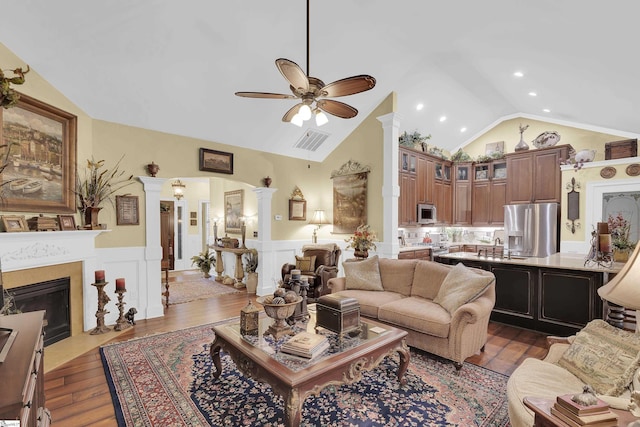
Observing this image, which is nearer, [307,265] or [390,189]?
[390,189]

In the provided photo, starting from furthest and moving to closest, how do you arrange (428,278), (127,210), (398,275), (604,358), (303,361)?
(127,210)
(398,275)
(428,278)
(303,361)
(604,358)

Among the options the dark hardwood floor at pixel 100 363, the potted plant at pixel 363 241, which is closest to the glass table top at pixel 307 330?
the dark hardwood floor at pixel 100 363

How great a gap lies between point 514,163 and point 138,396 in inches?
301

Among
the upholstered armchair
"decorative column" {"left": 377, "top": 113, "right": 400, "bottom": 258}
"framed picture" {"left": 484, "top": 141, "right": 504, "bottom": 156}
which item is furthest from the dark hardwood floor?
"framed picture" {"left": 484, "top": 141, "right": 504, "bottom": 156}

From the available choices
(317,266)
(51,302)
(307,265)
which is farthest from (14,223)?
(317,266)

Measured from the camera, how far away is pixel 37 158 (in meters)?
3.26

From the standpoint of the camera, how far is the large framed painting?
298 centimetres

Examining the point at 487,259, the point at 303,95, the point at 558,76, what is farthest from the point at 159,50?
the point at 558,76

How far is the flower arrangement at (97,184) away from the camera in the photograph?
368cm

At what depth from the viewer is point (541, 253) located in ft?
19.6

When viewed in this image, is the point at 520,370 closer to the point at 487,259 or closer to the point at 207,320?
the point at 487,259

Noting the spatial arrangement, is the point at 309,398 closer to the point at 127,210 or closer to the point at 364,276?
the point at 364,276

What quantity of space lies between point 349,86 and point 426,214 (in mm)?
4582

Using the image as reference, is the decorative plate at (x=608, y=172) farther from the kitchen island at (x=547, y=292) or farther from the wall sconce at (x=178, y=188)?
the wall sconce at (x=178, y=188)
